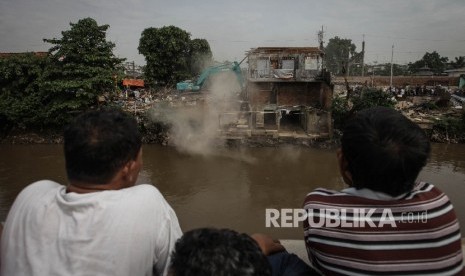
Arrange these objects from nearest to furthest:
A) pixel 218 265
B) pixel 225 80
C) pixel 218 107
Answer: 1. pixel 218 265
2. pixel 218 107
3. pixel 225 80

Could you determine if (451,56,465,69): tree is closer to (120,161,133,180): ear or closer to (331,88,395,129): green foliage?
(331,88,395,129): green foliage

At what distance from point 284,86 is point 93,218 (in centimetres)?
1934

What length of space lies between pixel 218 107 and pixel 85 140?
A: 1849 cm

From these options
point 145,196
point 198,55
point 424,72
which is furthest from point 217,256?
point 424,72

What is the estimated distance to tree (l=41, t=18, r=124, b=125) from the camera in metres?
17.7

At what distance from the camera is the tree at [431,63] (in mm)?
49844

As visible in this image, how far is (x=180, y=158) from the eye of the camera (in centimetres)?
1655

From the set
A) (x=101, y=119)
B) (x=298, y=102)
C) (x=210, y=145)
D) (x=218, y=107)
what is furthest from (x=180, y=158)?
(x=101, y=119)

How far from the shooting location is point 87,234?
1.27 metres

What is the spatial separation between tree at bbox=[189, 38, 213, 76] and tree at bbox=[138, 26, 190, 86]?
4.69 ft

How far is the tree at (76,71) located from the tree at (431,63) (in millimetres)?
46598

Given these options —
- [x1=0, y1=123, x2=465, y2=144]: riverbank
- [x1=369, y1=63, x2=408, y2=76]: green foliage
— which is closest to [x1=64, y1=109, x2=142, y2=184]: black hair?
[x1=0, y1=123, x2=465, y2=144]: riverbank

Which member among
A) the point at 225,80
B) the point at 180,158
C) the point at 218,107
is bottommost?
the point at 180,158

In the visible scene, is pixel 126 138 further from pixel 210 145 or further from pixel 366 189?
pixel 210 145
